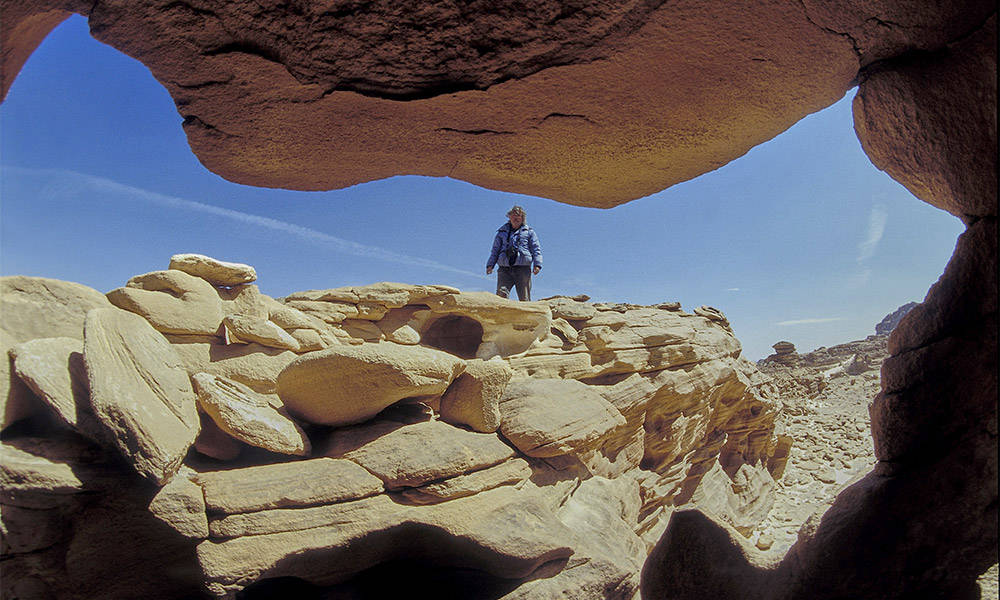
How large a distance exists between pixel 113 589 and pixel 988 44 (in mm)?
4038

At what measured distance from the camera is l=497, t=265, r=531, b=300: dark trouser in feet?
26.3

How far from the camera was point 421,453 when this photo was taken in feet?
9.87

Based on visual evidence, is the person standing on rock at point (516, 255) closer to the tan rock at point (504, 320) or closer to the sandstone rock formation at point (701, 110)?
the tan rock at point (504, 320)

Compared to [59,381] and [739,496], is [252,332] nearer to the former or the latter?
[59,381]

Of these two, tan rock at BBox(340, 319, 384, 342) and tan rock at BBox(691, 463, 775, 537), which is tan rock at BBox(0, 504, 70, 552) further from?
tan rock at BBox(691, 463, 775, 537)

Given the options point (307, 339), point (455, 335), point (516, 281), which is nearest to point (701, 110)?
point (307, 339)

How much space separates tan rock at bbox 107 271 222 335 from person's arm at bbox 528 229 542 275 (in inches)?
197

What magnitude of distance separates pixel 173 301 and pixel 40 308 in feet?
3.07

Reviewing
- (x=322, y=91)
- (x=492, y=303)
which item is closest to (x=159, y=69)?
(x=322, y=91)

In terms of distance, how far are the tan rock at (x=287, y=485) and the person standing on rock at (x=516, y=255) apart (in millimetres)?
5444

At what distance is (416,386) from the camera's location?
313 centimetres

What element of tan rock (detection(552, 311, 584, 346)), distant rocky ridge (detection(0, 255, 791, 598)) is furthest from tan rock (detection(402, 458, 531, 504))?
tan rock (detection(552, 311, 584, 346))

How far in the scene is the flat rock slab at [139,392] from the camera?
2279 millimetres

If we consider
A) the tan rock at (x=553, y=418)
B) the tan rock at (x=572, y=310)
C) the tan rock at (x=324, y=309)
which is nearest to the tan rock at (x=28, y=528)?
the tan rock at (x=553, y=418)
